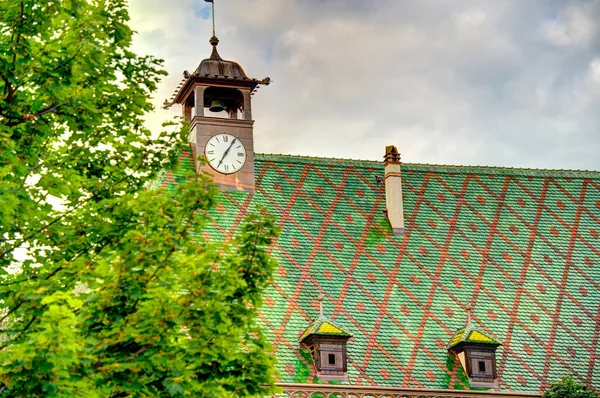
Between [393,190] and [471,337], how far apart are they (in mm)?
5730

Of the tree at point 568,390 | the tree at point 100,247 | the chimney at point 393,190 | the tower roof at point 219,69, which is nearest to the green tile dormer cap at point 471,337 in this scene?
the tree at point 568,390

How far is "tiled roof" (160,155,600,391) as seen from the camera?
27.9 m

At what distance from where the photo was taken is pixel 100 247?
14.1 meters

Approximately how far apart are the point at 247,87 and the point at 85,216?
18679 millimetres

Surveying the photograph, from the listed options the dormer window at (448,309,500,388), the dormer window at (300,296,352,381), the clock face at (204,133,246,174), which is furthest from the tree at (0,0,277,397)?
the clock face at (204,133,246,174)

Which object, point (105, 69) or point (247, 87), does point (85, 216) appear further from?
point (247, 87)

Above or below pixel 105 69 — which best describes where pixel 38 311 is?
below

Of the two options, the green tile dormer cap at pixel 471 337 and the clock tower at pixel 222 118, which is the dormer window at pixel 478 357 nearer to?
the green tile dormer cap at pixel 471 337

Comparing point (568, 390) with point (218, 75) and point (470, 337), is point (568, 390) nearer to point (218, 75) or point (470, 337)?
point (470, 337)

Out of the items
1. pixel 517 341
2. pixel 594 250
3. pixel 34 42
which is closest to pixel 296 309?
pixel 517 341

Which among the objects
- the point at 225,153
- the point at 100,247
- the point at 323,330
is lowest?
the point at 100,247

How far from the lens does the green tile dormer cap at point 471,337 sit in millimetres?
27828

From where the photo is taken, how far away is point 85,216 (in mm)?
14234

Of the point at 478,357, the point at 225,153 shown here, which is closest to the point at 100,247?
the point at 478,357
